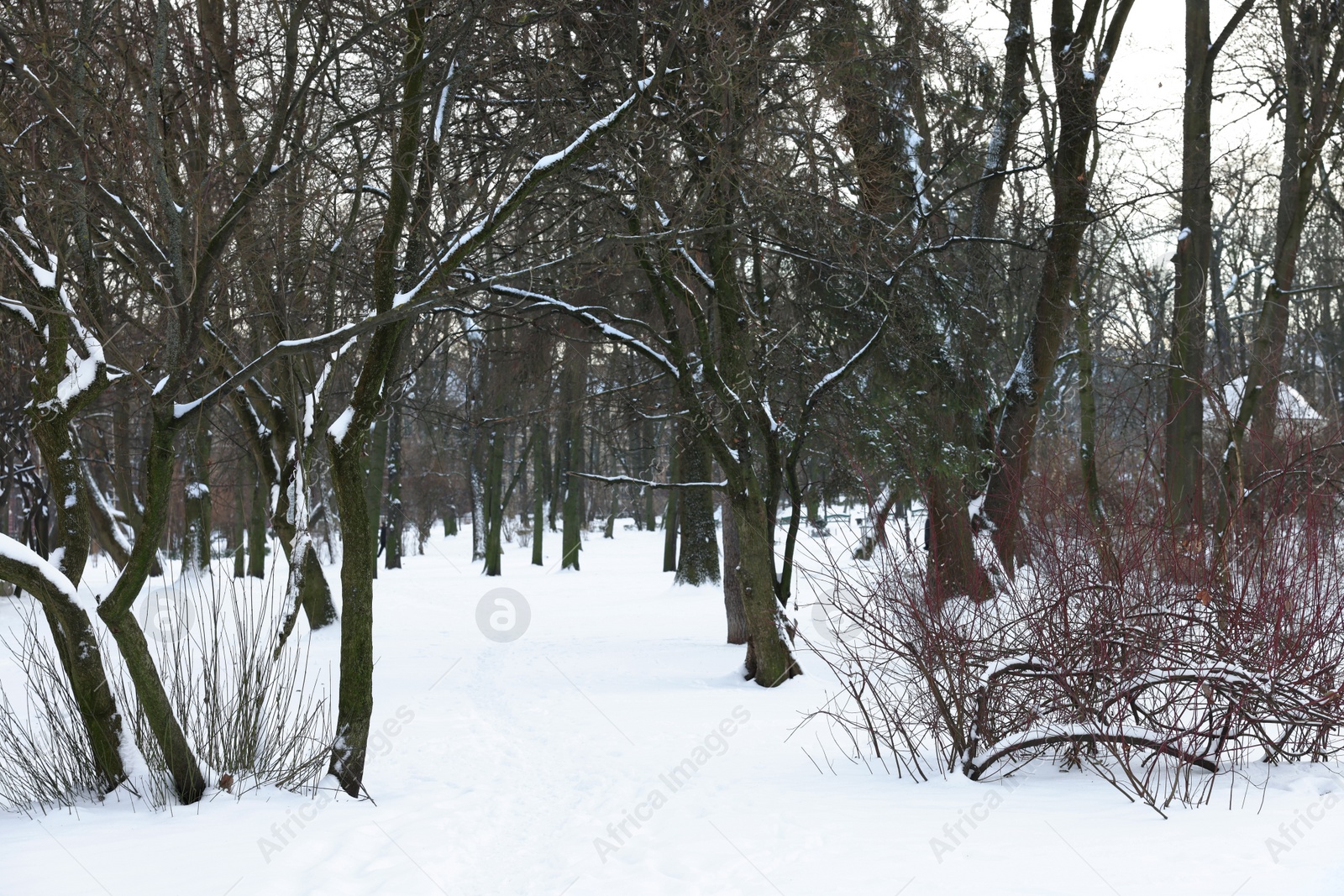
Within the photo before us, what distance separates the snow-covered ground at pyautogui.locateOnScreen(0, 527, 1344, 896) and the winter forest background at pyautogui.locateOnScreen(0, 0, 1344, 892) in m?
0.13

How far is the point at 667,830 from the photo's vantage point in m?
5.14

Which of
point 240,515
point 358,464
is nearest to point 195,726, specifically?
point 358,464

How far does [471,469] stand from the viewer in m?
29.5

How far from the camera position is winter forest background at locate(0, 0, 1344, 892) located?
507cm

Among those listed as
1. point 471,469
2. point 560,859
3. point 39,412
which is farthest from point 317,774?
point 471,469

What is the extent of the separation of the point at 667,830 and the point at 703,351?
15.0ft

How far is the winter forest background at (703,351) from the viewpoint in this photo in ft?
16.6

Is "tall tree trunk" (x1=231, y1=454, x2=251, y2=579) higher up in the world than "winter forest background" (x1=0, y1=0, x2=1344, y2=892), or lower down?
lower down

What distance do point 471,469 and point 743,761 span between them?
23.9 meters

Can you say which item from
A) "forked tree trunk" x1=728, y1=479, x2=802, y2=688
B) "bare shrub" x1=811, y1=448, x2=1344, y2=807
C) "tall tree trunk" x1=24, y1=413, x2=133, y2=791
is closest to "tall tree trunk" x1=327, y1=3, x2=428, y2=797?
"tall tree trunk" x1=24, y1=413, x2=133, y2=791

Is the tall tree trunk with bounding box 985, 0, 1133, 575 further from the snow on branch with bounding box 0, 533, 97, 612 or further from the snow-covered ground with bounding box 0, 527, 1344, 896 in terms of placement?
the snow on branch with bounding box 0, 533, 97, 612

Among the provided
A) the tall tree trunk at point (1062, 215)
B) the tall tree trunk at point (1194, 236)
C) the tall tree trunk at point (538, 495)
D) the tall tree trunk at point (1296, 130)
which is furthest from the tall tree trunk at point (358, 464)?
the tall tree trunk at point (538, 495)

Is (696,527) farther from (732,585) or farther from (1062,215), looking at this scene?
(1062,215)

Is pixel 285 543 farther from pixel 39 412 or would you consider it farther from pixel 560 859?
pixel 560 859
